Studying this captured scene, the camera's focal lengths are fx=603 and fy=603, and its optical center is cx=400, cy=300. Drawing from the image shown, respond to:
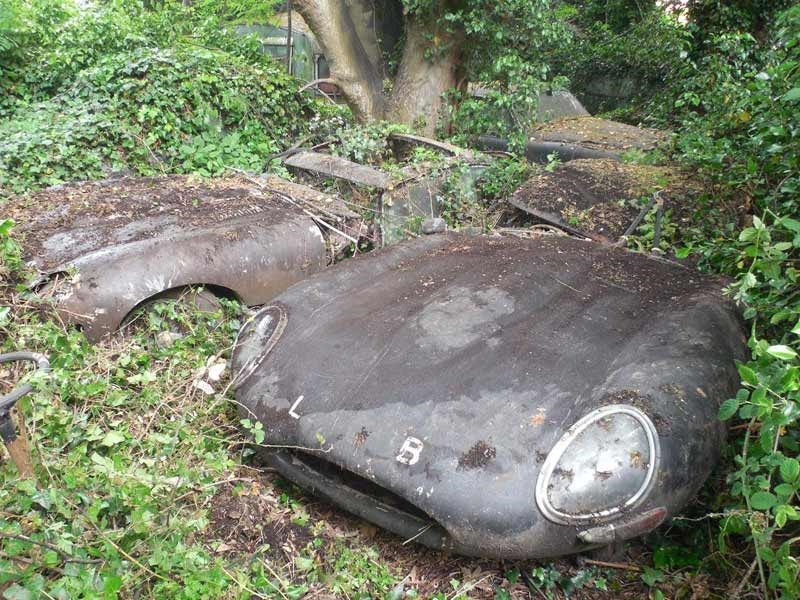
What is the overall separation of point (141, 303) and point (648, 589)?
2740 millimetres

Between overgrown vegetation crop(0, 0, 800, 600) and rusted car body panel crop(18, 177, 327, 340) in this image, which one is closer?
overgrown vegetation crop(0, 0, 800, 600)

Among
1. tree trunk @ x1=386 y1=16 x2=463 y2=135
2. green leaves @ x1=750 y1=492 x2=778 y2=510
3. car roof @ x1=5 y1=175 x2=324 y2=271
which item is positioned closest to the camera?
green leaves @ x1=750 y1=492 x2=778 y2=510

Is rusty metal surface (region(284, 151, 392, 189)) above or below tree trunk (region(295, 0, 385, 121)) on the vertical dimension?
below

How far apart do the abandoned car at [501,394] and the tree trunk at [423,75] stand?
15.6 feet

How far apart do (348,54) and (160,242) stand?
196 inches

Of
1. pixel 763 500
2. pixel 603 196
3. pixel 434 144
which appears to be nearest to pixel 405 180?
pixel 434 144

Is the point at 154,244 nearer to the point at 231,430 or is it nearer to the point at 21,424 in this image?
the point at 231,430

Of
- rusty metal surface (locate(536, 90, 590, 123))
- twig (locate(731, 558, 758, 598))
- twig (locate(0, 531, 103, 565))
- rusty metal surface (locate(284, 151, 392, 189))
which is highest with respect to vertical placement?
rusty metal surface (locate(536, 90, 590, 123))

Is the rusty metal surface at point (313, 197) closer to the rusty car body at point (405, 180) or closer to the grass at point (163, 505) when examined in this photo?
the rusty car body at point (405, 180)

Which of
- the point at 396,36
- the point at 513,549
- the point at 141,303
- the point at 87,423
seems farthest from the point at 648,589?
the point at 396,36

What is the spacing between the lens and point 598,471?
6.23ft

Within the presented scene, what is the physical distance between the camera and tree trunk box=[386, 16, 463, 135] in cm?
708

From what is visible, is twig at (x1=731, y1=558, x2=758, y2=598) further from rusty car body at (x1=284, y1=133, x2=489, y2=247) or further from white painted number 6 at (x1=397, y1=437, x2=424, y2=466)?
rusty car body at (x1=284, y1=133, x2=489, y2=247)

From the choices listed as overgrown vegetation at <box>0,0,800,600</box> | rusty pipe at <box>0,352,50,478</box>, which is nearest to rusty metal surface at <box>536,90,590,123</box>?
overgrown vegetation at <box>0,0,800,600</box>
